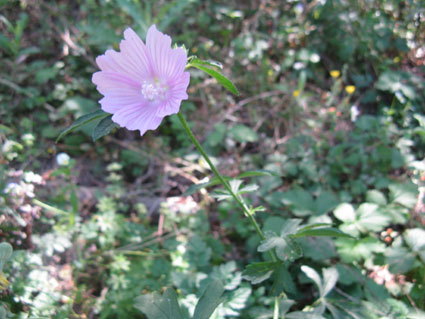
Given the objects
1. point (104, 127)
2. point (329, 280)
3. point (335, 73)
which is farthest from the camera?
point (335, 73)

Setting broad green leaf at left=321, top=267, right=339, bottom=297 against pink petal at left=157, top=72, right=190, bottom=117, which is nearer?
pink petal at left=157, top=72, right=190, bottom=117

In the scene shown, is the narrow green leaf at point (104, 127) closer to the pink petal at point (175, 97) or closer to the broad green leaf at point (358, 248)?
the pink petal at point (175, 97)

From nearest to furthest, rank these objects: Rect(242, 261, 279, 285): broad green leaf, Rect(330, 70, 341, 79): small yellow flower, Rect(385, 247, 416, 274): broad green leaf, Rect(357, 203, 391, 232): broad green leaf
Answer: Rect(242, 261, 279, 285): broad green leaf → Rect(385, 247, 416, 274): broad green leaf → Rect(357, 203, 391, 232): broad green leaf → Rect(330, 70, 341, 79): small yellow flower

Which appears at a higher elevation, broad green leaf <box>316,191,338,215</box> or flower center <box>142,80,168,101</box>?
flower center <box>142,80,168,101</box>

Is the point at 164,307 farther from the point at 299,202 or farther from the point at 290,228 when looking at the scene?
the point at 299,202

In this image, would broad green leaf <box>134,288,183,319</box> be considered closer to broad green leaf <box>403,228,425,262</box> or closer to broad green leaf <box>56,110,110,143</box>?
broad green leaf <box>56,110,110,143</box>

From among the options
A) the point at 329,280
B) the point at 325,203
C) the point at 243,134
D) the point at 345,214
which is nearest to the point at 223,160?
the point at 243,134

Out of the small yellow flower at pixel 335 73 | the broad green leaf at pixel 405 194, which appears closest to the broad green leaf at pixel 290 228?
the broad green leaf at pixel 405 194

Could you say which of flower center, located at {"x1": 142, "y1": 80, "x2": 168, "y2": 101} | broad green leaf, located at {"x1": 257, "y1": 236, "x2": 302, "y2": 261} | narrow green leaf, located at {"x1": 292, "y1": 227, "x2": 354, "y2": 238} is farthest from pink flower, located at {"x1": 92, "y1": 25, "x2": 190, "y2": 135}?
narrow green leaf, located at {"x1": 292, "y1": 227, "x2": 354, "y2": 238}
